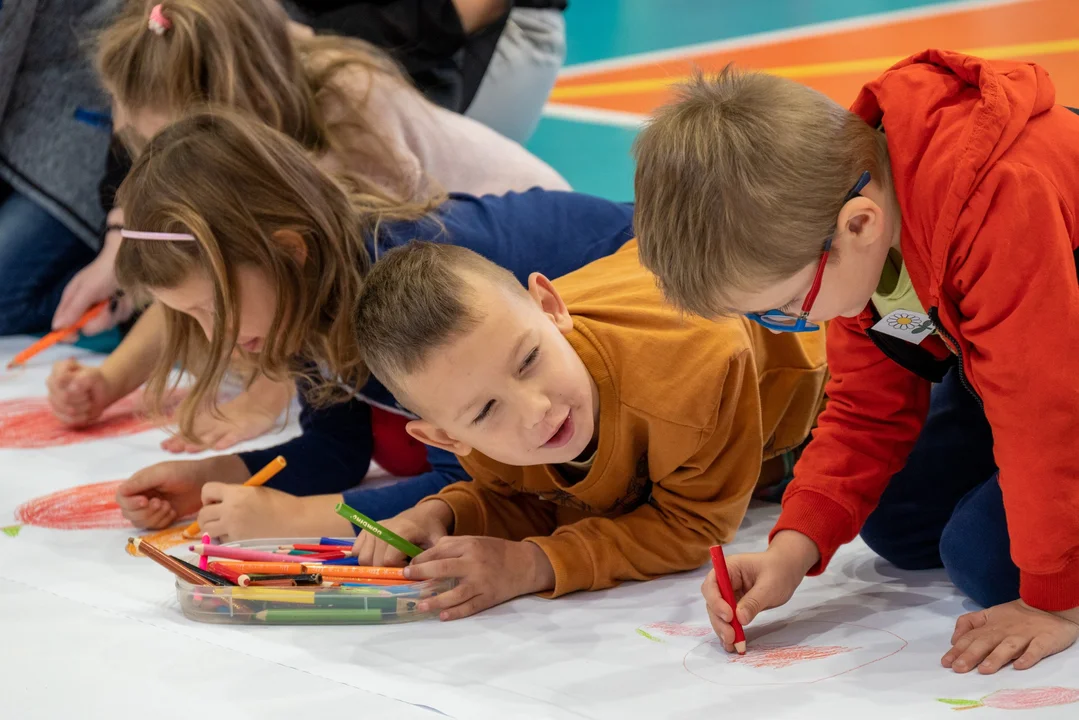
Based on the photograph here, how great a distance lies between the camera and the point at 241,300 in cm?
124

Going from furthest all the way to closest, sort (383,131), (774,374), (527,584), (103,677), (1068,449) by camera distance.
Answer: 1. (383,131)
2. (774,374)
3. (527,584)
4. (103,677)
5. (1068,449)

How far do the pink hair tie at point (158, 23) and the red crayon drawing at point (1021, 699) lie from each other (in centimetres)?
124

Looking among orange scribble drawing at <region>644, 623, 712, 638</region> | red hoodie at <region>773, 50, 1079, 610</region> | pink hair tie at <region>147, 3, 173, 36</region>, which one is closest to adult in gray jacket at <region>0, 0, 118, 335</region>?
pink hair tie at <region>147, 3, 173, 36</region>

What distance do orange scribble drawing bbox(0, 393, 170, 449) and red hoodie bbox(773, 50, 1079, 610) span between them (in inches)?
45.7

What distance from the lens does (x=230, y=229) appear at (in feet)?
4.01

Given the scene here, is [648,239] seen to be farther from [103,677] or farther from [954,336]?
[103,677]

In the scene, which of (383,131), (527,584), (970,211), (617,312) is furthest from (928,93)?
(383,131)

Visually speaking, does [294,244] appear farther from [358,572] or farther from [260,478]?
[358,572]

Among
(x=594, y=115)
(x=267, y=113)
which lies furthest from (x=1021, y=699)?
(x=594, y=115)

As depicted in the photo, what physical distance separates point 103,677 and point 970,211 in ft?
2.46

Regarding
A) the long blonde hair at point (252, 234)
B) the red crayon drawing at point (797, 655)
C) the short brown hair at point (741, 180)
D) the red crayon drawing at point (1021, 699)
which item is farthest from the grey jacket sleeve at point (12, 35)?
the red crayon drawing at point (1021, 699)

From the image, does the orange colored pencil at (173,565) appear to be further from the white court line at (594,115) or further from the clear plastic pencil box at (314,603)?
the white court line at (594,115)

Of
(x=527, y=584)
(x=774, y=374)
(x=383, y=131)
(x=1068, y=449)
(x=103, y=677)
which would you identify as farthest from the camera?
(x=383, y=131)

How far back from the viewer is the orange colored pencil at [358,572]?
1069 millimetres
